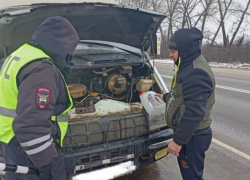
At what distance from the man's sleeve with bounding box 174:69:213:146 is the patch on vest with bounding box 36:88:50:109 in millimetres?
1202

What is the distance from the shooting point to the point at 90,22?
11.6 ft

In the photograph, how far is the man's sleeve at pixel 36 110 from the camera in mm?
1578

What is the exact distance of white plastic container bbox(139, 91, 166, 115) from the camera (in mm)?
2953

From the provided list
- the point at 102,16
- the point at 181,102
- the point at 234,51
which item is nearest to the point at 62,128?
the point at 181,102

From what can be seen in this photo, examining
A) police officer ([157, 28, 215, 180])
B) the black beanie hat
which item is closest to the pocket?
police officer ([157, 28, 215, 180])

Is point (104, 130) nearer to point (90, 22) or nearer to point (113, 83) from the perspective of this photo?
point (113, 83)

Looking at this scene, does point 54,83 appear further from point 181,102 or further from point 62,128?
point 181,102

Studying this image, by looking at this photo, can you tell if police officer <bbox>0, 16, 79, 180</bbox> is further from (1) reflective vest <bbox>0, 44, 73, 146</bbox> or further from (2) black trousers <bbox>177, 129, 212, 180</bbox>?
(2) black trousers <bbox>177, 129, 212, 180</bbox>

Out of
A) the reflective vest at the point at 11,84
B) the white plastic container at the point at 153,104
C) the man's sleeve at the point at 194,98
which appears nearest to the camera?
the reflective vest at the point at 11,84

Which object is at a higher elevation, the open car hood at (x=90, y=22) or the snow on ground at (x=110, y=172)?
the open car hood at (x=90, y=22)

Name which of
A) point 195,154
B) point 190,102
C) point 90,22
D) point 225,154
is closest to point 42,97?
point 190,102

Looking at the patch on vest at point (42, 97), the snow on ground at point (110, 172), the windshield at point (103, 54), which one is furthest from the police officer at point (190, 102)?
the patch on vest at point (42, 97)

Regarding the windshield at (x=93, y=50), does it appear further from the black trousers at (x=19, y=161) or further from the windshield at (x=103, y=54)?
the black trousers at (x=19, y=161)

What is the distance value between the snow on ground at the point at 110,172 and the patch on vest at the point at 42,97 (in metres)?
1.22
